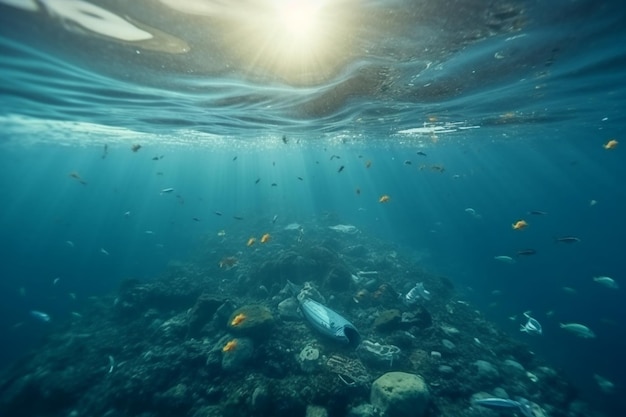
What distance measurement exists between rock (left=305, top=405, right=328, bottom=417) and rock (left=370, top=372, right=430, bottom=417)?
1487mm

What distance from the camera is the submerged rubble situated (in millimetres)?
8555

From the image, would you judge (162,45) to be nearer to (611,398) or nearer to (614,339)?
(611,398)

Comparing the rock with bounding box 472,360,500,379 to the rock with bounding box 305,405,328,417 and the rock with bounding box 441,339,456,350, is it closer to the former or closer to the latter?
the rock with bounding box 441,339,456,350

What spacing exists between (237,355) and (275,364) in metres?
1.27

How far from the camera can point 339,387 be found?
28.2 feet

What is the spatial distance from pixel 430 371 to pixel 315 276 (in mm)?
8678

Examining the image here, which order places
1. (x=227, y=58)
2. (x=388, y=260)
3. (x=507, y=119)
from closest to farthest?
(x=227, y=58) → (x=507, y=119) → (x=388, y=260)

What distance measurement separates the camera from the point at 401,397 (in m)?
8.10

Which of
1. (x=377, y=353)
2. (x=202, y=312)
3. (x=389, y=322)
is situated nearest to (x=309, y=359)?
(x=377, y=353)

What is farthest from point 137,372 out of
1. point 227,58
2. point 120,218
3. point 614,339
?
point 120,218

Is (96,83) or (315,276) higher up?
(96,83)

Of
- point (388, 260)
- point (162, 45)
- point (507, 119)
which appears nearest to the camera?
point (162, 45)

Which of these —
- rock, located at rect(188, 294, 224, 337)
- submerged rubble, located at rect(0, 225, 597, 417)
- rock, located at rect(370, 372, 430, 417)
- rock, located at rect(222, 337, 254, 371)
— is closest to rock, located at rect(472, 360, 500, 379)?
submerged rubble, located at rect(0, 225, 597, 417)

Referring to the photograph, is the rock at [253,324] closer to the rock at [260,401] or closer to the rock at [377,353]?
the rock at [260,401]
